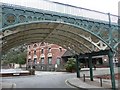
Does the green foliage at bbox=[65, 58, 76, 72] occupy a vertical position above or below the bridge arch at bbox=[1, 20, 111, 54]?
below

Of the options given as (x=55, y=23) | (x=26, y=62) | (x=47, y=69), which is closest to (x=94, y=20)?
(x=55, y=23)

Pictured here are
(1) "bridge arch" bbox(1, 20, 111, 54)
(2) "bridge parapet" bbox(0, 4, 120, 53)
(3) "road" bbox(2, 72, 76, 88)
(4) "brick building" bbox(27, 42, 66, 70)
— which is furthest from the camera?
(4) "brick building" bbox(27, 42, 66, 70)

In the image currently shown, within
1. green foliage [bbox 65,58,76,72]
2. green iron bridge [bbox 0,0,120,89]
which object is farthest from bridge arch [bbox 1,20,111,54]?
green foliage [bbox 65,58,76,72]

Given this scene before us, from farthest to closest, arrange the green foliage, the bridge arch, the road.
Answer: the green foliage → the road → the bridge arch

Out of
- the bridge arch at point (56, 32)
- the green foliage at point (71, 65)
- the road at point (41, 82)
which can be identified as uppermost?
the bridge arch at point (56, 32)

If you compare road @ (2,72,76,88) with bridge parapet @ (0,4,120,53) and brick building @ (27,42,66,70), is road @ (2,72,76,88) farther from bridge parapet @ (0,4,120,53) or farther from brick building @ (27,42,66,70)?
brick building @ (27,42,66,70)

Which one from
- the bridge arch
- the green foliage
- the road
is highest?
the bridge arch

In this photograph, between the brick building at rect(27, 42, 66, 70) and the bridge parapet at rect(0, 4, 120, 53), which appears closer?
the bridge parapet at rect(0, 4, 120, 53)

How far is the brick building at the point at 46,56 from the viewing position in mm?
57625

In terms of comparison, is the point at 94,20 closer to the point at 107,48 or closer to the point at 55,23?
the point at 107,48

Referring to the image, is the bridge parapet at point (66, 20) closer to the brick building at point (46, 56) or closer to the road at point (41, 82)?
the road at point (41, 82)

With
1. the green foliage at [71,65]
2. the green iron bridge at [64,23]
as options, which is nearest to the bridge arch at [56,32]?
the green iron bridge at [64,23]

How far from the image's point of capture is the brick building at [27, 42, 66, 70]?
2269 inches

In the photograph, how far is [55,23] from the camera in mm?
15516
